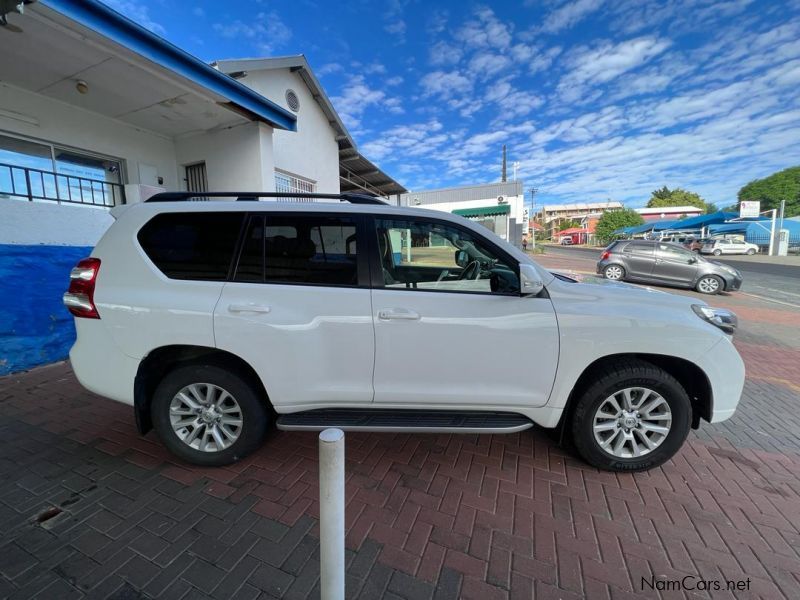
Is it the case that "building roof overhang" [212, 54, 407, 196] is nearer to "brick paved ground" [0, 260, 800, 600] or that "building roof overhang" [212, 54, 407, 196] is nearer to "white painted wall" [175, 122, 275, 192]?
"white painted wall" [175, 122, 275, 192]

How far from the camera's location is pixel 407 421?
8.11 feet

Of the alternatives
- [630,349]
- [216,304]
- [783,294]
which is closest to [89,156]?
[216,304]

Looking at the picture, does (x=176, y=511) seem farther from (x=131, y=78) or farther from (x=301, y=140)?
(x=301, y=140)

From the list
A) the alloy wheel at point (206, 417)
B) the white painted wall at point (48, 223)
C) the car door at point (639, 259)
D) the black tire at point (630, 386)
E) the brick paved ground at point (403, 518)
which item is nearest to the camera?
the brick paved ground at point (403, 518)

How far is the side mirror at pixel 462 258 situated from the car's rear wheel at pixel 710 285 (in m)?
12.1

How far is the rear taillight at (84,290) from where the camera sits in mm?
2541

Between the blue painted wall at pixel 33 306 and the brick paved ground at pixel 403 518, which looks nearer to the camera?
the brick paved ground at pixel 403 518

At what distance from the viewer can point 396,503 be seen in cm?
235

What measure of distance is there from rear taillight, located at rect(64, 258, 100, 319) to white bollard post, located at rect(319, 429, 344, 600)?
2.24m

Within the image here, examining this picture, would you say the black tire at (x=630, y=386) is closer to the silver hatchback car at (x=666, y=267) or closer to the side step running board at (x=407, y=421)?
the side step running board at (x=407, y=421)

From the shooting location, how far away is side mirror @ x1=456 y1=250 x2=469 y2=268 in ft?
9.68

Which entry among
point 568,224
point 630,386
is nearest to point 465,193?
point 630,386

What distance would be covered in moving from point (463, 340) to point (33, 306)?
218 inches

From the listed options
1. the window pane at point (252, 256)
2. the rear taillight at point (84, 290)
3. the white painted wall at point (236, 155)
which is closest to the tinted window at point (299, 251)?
the window pane at point (252, 256)
